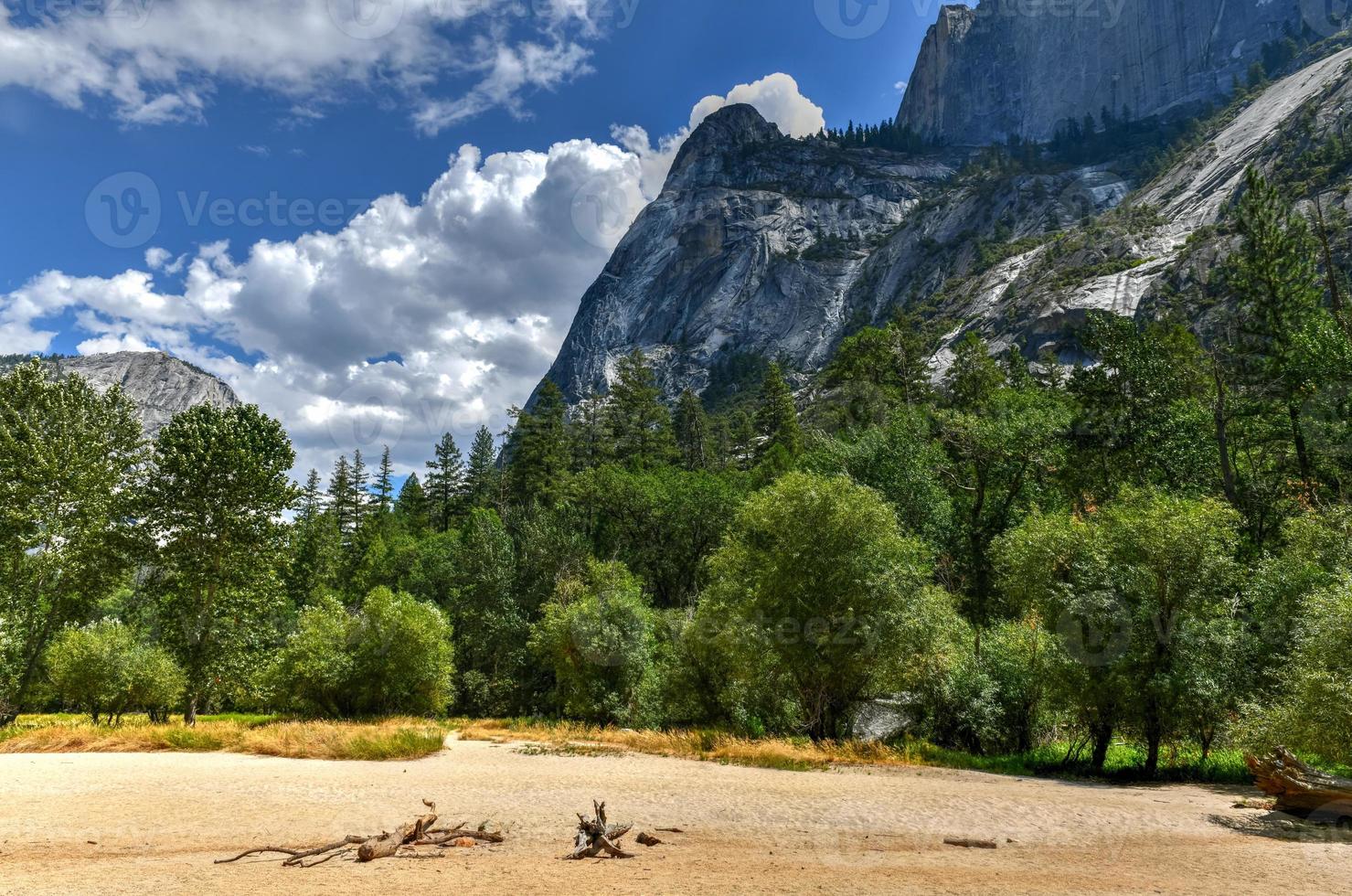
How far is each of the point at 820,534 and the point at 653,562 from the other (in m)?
32.2

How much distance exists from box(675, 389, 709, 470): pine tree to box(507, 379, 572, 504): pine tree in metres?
16.0

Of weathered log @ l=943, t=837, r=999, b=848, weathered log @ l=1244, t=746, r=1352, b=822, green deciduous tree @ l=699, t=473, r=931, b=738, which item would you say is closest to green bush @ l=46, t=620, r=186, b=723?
green deciduous tree @ l=699, t=473, r=931, b=738

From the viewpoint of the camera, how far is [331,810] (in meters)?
12.3

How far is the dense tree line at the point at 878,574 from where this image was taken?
17.8 m

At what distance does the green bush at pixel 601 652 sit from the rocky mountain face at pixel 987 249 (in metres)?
68.1

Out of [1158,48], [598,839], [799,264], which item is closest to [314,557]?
[598,839]

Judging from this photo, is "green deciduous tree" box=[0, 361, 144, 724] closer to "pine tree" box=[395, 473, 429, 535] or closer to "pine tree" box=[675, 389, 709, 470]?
"pine tree" box=[395, 473, 429, 535]

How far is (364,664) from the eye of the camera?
118 feet

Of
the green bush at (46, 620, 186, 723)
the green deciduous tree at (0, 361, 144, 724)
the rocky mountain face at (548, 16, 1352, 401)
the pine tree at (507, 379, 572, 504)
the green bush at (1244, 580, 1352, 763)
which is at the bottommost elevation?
the green bush at (46, 620, 186, 723)

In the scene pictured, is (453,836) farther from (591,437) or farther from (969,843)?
(591,437)

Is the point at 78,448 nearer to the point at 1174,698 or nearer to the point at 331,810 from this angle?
the point at 331,810

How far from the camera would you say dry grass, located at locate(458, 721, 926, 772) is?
19906 millimetres

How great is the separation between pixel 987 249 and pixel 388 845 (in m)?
151

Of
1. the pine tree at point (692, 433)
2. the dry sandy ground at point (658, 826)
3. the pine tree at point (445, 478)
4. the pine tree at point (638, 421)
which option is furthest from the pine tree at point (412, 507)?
the dry sandy ground at point (658, 826)
